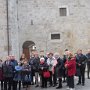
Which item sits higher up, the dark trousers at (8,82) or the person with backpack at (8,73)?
the person with backpack at (8,73)

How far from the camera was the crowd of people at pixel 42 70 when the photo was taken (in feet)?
53.5

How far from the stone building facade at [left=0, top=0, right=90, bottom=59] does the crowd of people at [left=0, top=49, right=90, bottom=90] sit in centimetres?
1104

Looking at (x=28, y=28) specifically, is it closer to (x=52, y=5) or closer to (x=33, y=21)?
(x=33, y=21)

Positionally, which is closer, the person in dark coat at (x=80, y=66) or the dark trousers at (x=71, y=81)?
the dark trousers at (x=71, y=81)

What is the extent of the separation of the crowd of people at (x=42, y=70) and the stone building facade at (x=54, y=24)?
1104 centimetres

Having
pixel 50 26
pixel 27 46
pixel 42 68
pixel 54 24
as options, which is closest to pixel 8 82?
pixel 42 68

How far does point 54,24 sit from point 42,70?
12.6 metres

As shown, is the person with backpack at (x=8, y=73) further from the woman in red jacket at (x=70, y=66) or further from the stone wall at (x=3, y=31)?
the stone wall at (x=3, y=31)

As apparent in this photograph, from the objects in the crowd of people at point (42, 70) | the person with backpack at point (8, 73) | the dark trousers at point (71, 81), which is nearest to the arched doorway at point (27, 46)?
the crowd of people at point (42, 70)

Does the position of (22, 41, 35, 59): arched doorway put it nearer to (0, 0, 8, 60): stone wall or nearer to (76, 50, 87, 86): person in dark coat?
(0, 0, 8, 60): stone wall

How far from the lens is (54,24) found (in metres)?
29.9

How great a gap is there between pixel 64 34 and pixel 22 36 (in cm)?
339

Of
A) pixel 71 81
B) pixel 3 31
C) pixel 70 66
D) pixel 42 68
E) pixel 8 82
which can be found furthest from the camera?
pixel 3 31

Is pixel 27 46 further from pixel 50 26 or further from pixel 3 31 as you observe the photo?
pixel 3 31
